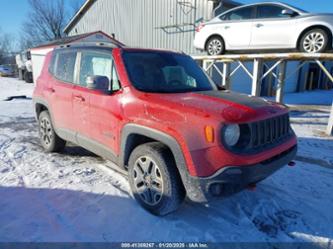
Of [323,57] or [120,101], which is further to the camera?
[323,57]

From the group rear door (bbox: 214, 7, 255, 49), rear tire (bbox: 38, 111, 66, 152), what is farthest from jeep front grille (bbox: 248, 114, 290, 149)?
rear door (bbox: 214, 7, 255, 49)

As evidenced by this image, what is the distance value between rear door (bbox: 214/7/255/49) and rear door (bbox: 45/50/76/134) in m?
6.66

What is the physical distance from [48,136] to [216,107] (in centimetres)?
376

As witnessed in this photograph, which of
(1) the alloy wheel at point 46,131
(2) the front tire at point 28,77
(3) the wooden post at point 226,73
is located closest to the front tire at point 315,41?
(3) the wooden post at point 226,73

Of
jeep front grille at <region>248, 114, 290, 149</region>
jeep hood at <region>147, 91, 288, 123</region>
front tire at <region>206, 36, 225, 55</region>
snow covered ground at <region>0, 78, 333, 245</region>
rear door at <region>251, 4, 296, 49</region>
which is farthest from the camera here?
front tire at <region>206, 36, 225, 55</region>

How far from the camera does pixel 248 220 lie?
121 inches

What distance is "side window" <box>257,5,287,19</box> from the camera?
872 centimetres

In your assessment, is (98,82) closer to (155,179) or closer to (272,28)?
(155,179)

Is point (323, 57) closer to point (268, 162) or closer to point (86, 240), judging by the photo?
point (268, 162)

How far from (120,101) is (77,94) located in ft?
3.58

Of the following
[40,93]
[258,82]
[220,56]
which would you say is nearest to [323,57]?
[258,82]

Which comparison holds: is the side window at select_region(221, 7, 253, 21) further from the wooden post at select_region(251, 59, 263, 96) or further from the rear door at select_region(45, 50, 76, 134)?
the rear door at select_region(45, 50, 76, 134)

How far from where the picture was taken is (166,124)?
2711 mm

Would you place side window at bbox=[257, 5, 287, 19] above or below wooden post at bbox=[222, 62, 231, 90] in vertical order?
above
